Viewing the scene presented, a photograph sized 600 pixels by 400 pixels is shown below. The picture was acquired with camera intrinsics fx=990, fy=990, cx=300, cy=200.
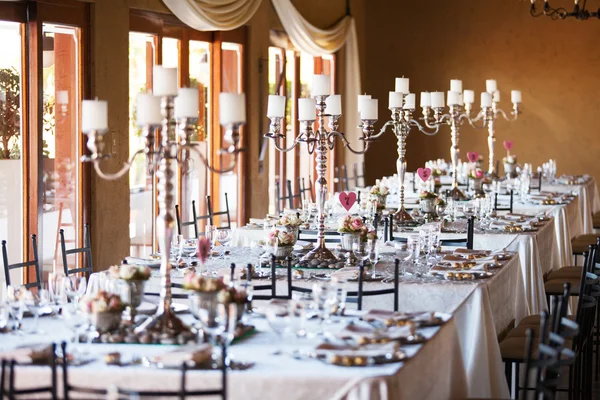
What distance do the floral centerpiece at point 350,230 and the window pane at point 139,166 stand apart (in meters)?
3.09

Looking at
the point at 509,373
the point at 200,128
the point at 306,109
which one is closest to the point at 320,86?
the point at 306,109

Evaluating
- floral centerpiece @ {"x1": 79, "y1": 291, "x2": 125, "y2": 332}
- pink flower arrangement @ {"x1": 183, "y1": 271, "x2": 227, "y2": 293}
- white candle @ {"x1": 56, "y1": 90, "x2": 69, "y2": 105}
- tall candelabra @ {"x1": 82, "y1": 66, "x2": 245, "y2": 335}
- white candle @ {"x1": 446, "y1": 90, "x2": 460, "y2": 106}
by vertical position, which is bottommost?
floral centerpiece @ {"x1": 79, "y1": 291, "x2": 125, "y2": 332}

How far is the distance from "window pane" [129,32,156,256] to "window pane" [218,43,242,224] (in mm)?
1617

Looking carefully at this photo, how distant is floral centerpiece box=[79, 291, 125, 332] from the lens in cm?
383

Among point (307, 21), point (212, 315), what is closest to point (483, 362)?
point (212, 315)

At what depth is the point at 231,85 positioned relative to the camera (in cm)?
1052

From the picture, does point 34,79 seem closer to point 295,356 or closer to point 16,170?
point 16,170

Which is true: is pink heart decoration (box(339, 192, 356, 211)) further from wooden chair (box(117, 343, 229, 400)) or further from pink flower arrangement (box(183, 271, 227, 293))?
wooden chair (box(117, 343, 229, 400))

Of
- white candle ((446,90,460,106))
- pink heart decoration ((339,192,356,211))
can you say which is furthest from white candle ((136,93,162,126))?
white candle ((446,90,460,106))

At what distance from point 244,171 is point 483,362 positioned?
20.8 ft

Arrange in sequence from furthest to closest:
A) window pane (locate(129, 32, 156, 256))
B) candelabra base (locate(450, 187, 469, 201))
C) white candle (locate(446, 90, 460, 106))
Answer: candelabra base (locate(450, 187, 469, 201)), white candle (locate(446, 90, 460, 106)), window pane (locate(129, 32, 156, 256))

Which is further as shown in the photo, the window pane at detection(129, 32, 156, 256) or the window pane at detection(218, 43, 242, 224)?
the window pane at detection(218, 43, 242, 224)

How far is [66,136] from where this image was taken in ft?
25.0

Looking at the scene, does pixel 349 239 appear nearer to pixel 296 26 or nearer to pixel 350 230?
pixel 350 230
